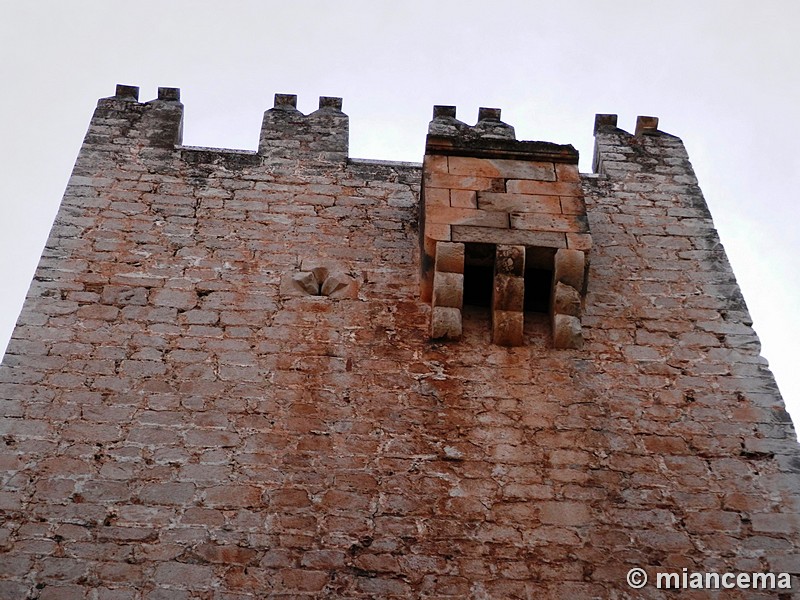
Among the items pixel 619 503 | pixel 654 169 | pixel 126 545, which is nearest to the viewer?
pixel 126 545

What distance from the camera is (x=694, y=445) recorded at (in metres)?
4.89

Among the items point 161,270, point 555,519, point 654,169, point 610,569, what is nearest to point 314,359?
point 161,270

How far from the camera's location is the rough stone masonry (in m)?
4.36

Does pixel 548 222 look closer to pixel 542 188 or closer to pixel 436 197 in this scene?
pixel 542 188

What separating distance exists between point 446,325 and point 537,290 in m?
0.63

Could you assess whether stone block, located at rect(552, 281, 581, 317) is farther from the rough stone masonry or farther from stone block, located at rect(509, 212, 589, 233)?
stone block, located at rect(509, 212, 589, 233)

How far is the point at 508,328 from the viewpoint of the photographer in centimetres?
528

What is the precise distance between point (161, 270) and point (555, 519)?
8.93 feet

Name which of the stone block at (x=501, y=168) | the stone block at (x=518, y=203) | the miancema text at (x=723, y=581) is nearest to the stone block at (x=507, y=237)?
the stone block at (x=518, y=203)

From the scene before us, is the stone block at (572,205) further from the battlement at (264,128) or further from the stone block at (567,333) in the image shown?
the battlement at (264,128)

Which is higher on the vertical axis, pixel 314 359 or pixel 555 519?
pixel 314 359

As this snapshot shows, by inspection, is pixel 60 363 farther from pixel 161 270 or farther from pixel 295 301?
pixel 295 301

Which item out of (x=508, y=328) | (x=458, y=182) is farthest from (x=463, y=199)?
(x=508, y=328)

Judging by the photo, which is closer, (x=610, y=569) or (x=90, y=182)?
(x=610, y=569)
